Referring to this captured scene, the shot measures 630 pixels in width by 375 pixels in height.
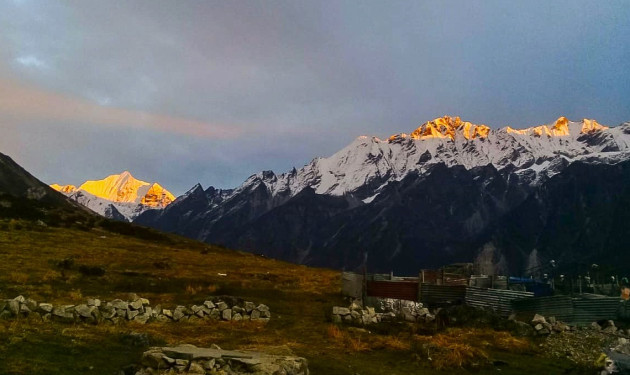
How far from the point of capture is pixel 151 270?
49.6 meters

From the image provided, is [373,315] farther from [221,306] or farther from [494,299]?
[494,299]

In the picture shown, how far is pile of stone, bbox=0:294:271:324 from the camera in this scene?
24.5 metres

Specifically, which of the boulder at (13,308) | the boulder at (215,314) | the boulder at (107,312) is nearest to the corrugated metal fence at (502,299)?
the boulder at (215,314)

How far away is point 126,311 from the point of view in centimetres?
2766

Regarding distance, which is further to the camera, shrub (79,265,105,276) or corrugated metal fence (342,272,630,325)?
shrub (79,265,105,276)

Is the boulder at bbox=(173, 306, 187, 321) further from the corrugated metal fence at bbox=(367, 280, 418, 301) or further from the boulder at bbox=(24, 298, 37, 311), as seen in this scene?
the corrugated metal fence at bbox=(367, 280, 418, 301)

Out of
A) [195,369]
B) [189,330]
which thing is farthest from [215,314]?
[195,369]

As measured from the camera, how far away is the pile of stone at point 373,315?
32656mm

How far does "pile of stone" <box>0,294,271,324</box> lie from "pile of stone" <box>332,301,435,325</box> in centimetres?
449

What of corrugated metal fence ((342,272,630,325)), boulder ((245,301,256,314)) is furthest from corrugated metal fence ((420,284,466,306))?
boulder ((245,301,256,314))

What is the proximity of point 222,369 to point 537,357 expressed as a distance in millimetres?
17527

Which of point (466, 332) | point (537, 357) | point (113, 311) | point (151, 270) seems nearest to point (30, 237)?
point (151, 270)

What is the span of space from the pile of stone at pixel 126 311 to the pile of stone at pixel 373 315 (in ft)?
14.7

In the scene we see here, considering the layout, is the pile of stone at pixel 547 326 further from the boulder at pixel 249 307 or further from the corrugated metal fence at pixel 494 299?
the boulder at pixel 249 307
